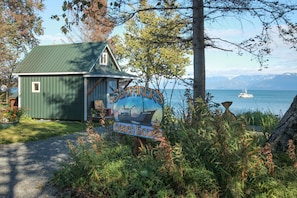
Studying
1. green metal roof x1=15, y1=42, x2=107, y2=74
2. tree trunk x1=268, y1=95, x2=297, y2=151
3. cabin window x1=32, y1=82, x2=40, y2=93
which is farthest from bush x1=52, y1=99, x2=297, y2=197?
cabin window x1=32, y1=82, x2=40, y2=93

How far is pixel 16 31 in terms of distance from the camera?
71.6ft

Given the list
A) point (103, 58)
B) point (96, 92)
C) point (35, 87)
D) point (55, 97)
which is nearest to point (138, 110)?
point (96, 92)

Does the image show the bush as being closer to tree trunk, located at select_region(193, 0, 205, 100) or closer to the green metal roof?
tree trunk, located at select_region(193, 0, 205, 100)

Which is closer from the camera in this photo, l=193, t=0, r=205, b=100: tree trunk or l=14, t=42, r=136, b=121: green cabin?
l=193, t=0, r=205, b=100: tree trunk

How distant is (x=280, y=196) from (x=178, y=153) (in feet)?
3.81

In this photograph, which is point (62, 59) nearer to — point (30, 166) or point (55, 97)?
point (55, 97)

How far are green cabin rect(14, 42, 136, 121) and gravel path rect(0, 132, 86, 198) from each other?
594 cm

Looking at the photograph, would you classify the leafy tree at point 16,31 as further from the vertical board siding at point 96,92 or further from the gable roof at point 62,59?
the vertical board siding at point 96,92

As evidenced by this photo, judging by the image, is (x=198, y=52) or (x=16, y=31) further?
(x=16, y=31)

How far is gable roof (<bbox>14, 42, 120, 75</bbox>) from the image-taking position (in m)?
15.9

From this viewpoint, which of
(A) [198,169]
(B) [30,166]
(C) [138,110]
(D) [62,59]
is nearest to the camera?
(A) [198,169]

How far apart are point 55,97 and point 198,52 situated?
38.1ft

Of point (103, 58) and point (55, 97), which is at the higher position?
point (103, 58)

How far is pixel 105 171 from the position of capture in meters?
4.14
